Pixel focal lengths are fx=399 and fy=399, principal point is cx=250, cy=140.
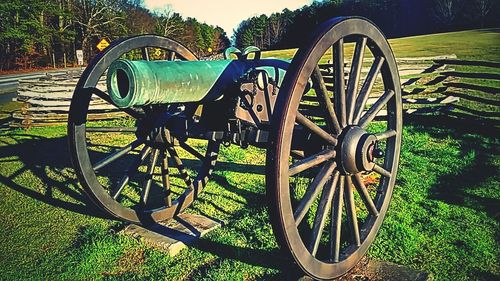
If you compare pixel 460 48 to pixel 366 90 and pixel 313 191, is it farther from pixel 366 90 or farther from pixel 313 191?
pixel 313 191

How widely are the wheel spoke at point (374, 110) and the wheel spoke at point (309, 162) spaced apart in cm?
49

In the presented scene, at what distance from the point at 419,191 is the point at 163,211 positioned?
3178mm

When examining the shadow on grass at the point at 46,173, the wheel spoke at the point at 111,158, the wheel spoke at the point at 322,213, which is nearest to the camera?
the wheel spoke at the point at 322,213

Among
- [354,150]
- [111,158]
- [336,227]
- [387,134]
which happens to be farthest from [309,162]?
[111,158]

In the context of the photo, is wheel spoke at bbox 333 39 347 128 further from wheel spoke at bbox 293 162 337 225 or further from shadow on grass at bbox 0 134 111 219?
shadow on grass at bbox 0 134 111 219

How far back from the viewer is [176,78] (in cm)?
289

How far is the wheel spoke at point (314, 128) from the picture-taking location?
2297mm

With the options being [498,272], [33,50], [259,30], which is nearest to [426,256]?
[498,272]

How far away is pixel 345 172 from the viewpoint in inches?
104

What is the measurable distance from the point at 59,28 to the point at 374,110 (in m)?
40.8

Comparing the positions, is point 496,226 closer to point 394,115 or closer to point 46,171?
point 394,115

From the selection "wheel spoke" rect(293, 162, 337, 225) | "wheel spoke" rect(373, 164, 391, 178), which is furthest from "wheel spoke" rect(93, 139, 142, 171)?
"wheel spoke" rect(373, 164, 391, 178)

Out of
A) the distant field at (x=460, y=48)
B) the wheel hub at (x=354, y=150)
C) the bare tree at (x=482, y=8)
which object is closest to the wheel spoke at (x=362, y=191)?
the wheel hub at (x=354, y=150)

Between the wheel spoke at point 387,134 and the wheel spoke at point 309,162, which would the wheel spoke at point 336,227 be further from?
the wheel spoke at point 387,134
